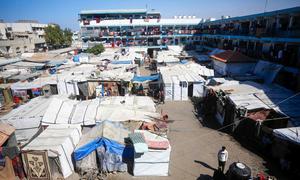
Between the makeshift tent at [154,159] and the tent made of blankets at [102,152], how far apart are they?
72 centimetres

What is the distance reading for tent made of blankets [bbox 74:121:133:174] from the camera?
9047 millimetres

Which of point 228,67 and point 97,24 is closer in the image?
point 228,67

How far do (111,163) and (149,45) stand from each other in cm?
4125

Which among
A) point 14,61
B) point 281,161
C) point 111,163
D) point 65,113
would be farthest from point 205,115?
point 14,61

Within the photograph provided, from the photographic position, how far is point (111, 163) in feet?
30.6

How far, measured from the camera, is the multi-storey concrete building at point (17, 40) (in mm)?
41975

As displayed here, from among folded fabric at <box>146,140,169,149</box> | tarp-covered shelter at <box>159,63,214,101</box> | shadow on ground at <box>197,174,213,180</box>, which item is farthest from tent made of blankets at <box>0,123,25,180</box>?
tarp-covered shelter at <box>159,63,214,101</box>

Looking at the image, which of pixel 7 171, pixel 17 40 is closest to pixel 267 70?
pixel 7 171

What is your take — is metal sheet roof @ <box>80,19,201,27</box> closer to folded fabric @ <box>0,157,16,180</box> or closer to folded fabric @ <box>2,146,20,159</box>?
folded fabric @ <box>2,146,20,159</box>

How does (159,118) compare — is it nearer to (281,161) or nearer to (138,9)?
(281,161)

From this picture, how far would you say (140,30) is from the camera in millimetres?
48281

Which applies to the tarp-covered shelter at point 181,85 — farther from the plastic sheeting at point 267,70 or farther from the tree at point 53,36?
the tree at point 53,36

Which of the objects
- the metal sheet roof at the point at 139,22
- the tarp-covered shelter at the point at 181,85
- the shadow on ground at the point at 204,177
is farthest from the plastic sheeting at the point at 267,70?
the metal sheet roof at the point at 139,22

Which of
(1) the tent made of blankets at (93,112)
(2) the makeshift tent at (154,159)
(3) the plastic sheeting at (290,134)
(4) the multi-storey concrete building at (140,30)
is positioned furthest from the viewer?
(4) the multi-storey concrete building at (140,30)
